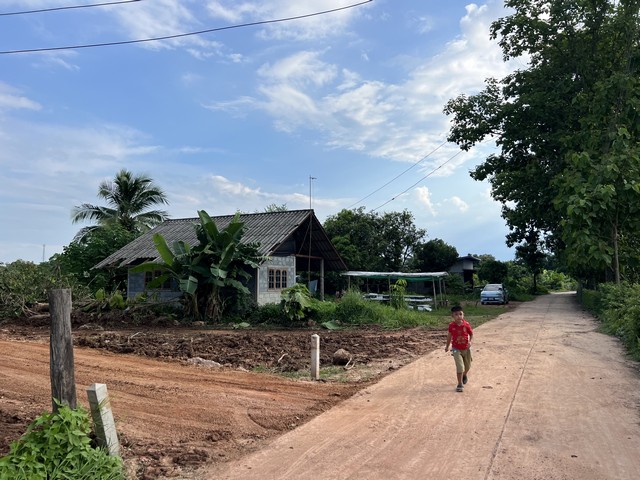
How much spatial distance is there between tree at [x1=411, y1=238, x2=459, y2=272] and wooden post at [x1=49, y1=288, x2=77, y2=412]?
44.0m

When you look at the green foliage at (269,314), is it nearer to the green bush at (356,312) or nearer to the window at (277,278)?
the window at (277,278)

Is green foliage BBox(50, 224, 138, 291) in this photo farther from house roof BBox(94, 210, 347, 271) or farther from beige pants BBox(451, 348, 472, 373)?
beige pants BBox(451, 348, 472, 373)

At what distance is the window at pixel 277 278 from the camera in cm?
2297

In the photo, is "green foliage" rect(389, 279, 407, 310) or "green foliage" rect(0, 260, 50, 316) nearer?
"green foliage" rect(0, 260, 50, 316)

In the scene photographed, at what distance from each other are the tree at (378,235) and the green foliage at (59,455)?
3544cm

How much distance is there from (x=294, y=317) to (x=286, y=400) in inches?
473

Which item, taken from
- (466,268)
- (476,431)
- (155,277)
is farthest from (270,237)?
(466,268)

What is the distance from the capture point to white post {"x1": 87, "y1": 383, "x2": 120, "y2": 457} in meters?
4.87

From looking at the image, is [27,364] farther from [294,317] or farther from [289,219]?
[289,219]

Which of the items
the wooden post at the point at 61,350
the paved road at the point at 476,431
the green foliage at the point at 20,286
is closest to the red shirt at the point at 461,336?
the paved road at the point at 476,431

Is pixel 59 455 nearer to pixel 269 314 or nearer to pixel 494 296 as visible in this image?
pixel 269 314

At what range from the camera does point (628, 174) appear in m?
19.2

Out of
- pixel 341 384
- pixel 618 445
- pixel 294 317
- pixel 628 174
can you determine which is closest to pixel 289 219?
pixel 294 317

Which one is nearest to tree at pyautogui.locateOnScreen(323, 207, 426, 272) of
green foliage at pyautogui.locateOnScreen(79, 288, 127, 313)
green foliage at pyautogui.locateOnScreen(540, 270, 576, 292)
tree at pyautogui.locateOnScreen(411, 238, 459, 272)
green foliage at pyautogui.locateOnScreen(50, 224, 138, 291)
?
tree at pyautogui.locateOnScreen(411, 238, 459, 272)
